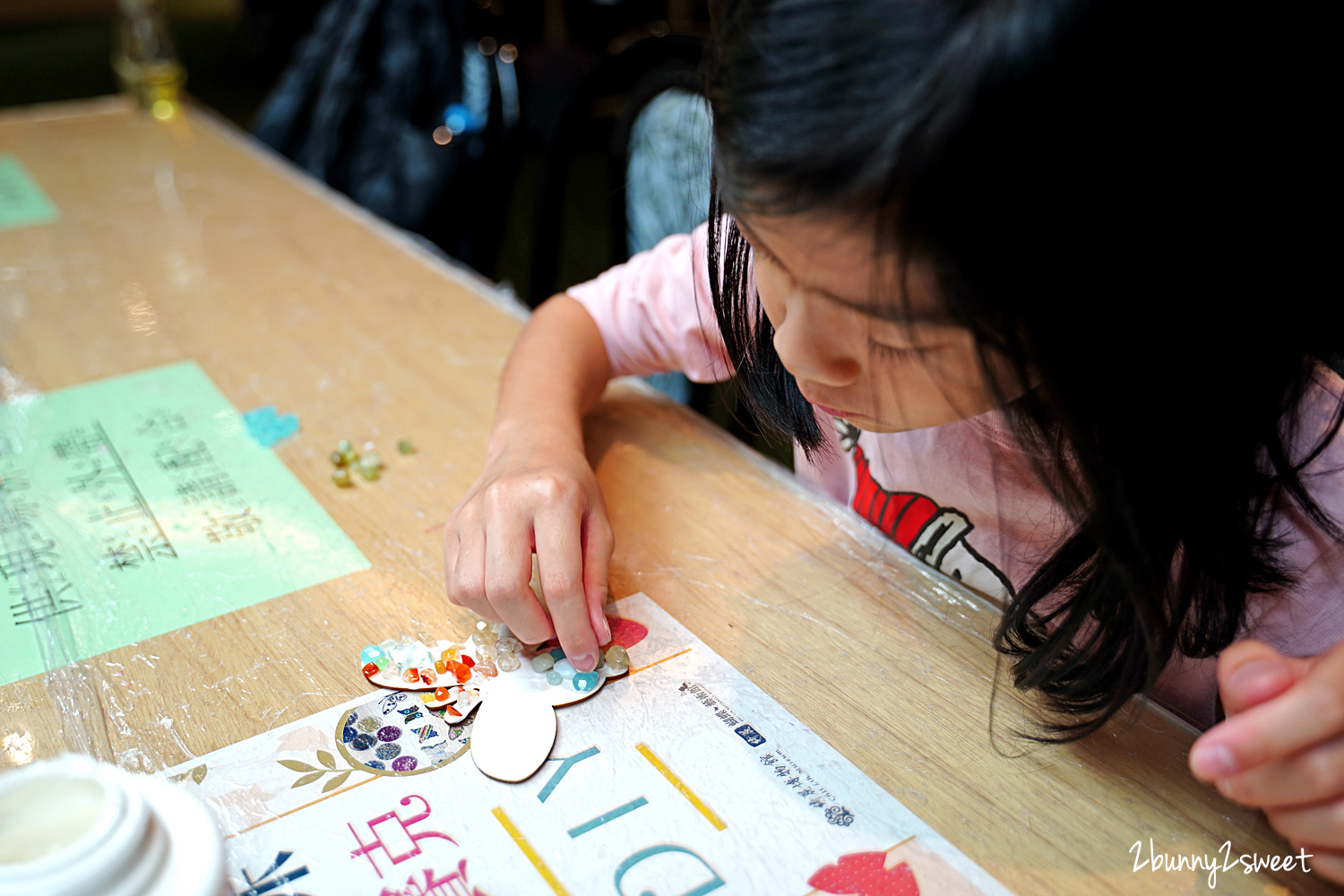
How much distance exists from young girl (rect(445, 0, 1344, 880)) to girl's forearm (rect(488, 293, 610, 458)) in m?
0.11

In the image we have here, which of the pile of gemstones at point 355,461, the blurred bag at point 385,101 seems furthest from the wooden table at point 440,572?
the blurred bag at point 385,101

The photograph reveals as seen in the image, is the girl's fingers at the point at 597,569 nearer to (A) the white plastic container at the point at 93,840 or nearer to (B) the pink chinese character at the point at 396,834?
(B) the pink chinese character at the point at 396,834

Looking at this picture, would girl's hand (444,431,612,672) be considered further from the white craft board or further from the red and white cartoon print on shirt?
the red and white cartoon print on shirt

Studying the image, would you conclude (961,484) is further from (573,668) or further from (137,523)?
(137,523)

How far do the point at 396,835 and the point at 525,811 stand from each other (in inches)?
2.4

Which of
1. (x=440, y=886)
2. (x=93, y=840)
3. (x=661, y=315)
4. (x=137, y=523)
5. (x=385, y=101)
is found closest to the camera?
(x=93, y=840)

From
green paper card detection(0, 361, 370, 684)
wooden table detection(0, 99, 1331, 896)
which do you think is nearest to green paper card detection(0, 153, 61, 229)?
wooden table detection(0, 99, 1331, 896)

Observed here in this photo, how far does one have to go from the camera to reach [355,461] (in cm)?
80

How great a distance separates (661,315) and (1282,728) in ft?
1.94

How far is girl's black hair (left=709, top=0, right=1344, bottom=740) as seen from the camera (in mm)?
381

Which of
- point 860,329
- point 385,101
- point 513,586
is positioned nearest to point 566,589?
point 513,586

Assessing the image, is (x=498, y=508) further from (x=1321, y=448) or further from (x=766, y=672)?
(x=1321, y=448)

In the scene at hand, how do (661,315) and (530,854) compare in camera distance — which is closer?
(530,854)

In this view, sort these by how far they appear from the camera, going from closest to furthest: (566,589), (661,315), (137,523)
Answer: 1. (566,589)
2. (137,523)
3. (661,315)
